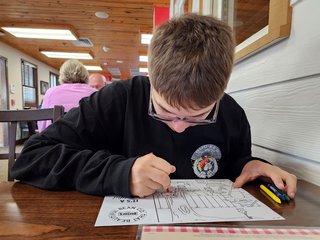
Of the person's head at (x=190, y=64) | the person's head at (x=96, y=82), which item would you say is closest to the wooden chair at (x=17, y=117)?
the person's head at (x=190, y=64)

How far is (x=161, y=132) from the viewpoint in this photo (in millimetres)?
758

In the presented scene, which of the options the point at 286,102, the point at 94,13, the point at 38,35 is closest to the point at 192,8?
the point at 286,102

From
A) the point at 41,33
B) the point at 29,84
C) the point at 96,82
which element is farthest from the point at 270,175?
the point at 29,84

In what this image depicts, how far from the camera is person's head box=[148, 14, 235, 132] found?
0.51 meters

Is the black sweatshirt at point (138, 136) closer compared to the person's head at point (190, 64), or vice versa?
the person's head at point (190, 64)

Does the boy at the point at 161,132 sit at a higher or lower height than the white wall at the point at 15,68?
lower

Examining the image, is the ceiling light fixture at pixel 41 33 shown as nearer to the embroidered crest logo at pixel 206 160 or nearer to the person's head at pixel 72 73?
the person's head at pixel 72 73

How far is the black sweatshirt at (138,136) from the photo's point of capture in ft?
2.18

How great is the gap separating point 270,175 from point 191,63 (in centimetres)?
31

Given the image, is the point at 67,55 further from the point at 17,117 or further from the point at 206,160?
the point at 206,160

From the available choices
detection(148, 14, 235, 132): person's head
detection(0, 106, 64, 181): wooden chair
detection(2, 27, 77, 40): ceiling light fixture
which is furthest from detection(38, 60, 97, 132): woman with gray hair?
detection(2, 27, 77, 40): ceiling light fixture

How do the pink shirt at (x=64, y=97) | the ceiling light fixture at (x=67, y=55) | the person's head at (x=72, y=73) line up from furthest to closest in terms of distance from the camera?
the ceiling light fixture at (x=67, y=55) → the person's head at (x=72, y=73) → the pink shirt at (x=64, y=97)

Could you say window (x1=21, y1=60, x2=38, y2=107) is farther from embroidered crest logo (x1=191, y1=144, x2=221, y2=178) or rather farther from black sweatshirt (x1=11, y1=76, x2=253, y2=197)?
embroidered crest logo (x1=191, y1=144, x2=221, y2=178)

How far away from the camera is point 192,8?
6.13 feet
